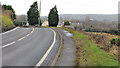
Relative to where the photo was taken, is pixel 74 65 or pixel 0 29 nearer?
pixel 74 65

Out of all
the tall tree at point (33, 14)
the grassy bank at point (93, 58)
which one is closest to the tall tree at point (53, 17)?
the tall tree at point (33, 14)

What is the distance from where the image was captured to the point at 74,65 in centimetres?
725

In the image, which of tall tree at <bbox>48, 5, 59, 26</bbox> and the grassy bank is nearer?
the grassy bank

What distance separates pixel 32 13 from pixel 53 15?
9.65m

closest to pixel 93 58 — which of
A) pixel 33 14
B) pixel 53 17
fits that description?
pixel 53 17

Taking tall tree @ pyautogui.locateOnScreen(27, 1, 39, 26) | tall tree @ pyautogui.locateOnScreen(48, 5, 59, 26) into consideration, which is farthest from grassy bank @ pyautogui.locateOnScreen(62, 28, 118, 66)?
tall tree @ pyautogui.locateOnScreen(27, 1, 39, 26)

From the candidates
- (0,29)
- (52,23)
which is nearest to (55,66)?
(0,29)

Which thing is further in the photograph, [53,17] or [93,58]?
[53,17]

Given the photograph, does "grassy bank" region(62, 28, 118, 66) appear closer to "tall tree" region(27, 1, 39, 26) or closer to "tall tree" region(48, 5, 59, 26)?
"tall tree" region(48, 5, 59, 26)

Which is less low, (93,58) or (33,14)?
(33,14)

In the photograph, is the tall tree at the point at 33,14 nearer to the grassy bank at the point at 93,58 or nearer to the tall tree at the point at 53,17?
the tall tree at the point at 53,17

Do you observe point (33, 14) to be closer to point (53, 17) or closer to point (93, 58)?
point (53, 17)

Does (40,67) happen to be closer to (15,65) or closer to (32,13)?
(15,65)

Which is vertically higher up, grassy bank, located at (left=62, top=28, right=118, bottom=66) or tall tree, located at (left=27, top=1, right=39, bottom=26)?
tall tree, located at (left=27, top=1, right=39, bottom=26)
